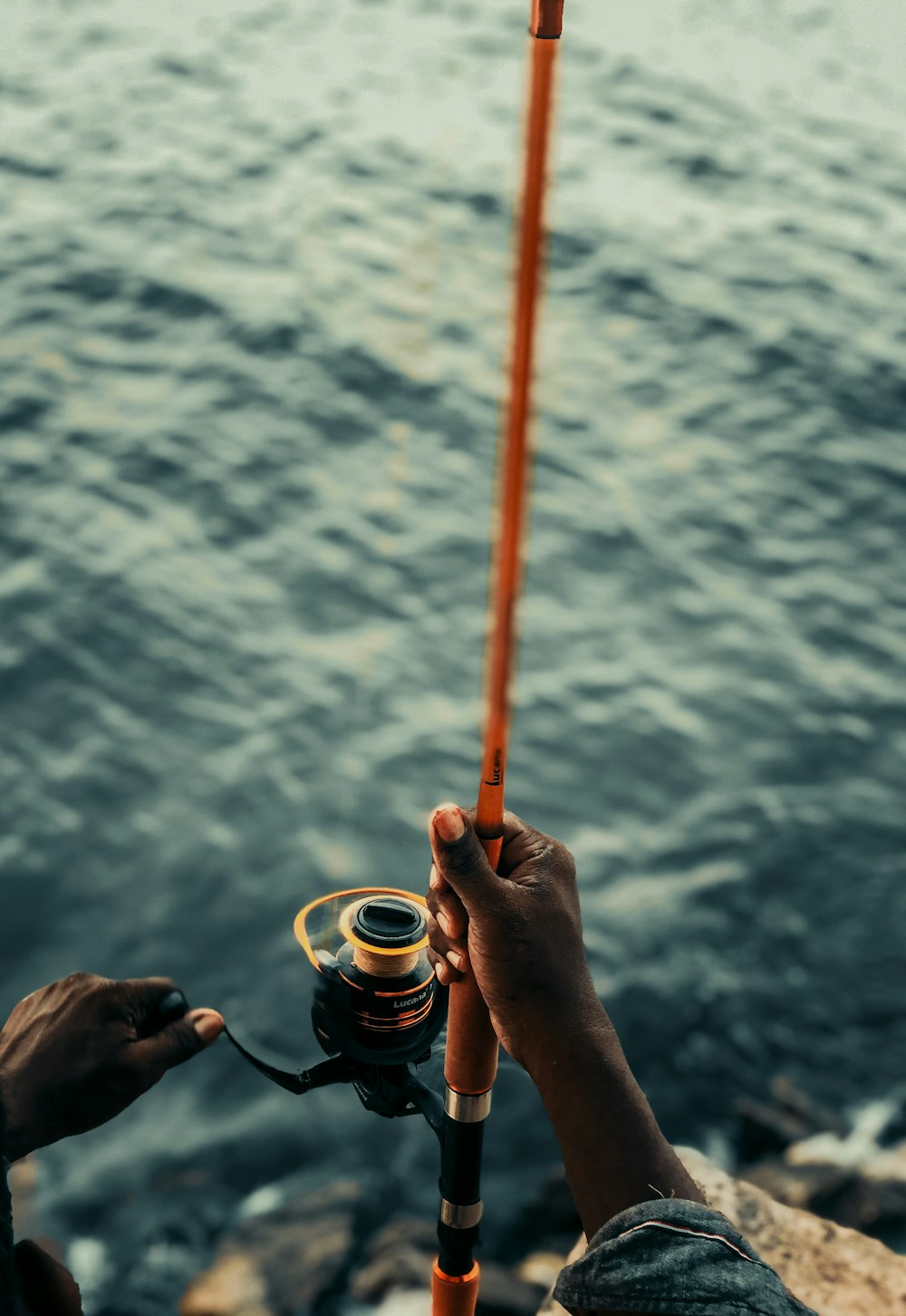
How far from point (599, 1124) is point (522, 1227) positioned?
3373 mm

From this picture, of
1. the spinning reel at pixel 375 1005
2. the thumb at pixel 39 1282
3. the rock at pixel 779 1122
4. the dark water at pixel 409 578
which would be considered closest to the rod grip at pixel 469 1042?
→ the spinning reel at pixel 375 1005

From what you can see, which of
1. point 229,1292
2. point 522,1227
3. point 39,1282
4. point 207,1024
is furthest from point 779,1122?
point 39,1282

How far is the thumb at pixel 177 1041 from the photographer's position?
6.78 feet

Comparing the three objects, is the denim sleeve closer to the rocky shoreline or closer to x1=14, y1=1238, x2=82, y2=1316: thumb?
x1=14, y1=1238, x2=82, y2=1316: thumb

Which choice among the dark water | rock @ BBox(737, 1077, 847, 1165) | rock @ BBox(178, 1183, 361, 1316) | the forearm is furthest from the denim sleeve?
rock @ BBox(737, 1077, 847, 1165)

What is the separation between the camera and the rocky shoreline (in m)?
4.65

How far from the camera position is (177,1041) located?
2107 millimetres

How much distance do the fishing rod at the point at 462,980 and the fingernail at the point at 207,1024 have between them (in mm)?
132

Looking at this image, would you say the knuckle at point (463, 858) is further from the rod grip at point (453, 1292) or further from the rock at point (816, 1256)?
the rock at point (816, 1256)

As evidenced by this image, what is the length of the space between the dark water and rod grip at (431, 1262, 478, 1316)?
9.50 feet

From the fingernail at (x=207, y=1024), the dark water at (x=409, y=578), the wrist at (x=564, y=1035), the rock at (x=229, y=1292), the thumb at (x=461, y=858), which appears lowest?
the rock at (x=229, y=1292)

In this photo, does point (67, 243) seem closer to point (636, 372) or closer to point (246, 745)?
point (636, 372)

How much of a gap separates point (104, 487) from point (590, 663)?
9.64 feet

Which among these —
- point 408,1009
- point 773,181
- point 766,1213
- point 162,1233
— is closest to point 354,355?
point 773,181
